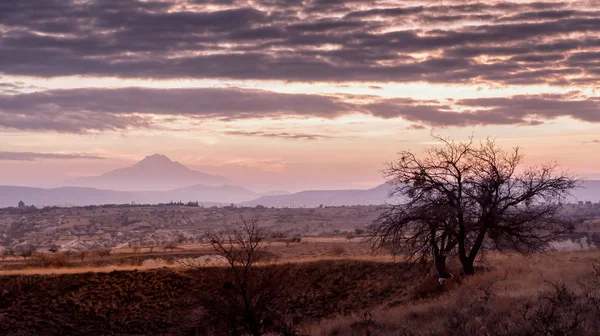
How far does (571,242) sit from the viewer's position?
54.9 m

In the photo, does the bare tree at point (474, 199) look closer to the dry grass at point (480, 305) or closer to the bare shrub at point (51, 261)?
the dry grass at point (480, 305)

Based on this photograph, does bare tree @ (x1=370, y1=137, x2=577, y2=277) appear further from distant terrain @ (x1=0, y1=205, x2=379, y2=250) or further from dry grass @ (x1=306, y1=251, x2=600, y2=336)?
distant terrain @ (x1=0, y1=205, x2=379, y2=250)

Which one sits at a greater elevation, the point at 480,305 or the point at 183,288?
the point at 480,305

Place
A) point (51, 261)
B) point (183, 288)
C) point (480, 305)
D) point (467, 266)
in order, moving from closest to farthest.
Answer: point (480, 305)
point (467, 266)
point (183, 288)
point (51, 261)

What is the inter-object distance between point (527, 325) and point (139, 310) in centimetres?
2722

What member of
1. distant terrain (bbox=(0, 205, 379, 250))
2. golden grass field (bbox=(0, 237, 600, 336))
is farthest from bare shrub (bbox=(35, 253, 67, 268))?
distant terrain (bbox=(0, 205, 379, 250))

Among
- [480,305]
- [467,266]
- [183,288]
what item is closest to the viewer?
[480,305]

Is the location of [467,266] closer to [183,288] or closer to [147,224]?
[183,288]

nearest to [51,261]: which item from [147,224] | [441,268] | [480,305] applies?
[441,268]

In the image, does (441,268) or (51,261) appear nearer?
(441,268)

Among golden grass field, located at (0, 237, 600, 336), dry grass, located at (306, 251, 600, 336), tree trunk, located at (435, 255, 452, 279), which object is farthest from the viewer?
tree trunk, located at (435, 255, 452, 279)

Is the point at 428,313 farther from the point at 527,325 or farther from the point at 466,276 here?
the point at 466,276

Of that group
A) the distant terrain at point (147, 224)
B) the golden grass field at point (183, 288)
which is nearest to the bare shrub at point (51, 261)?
the golden grass field at point (183, 288)

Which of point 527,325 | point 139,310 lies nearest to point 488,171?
point 527,325
